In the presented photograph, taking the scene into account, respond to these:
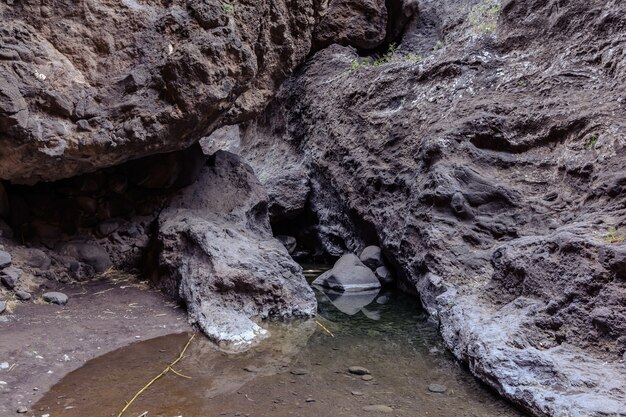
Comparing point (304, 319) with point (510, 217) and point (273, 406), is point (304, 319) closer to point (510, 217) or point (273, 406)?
point (273, 406)

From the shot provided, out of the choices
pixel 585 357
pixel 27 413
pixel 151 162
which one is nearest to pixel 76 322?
pixel 27 413

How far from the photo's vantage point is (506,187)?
5.98m

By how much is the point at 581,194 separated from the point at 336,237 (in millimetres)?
4783

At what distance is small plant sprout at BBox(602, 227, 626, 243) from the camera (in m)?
3.86

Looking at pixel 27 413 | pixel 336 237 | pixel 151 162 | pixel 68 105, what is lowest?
pixel 27 413

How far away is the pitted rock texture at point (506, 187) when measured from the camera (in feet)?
11.9

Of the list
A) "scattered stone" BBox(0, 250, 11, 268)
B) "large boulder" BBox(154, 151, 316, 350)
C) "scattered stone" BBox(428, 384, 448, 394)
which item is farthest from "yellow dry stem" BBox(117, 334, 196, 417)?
"scattered stone" BBox(0, 250, 11, 268)

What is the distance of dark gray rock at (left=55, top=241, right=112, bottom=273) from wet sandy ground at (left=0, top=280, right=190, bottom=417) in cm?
32

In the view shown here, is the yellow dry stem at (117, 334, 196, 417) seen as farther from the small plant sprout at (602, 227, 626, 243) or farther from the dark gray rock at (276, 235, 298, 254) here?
the dark gray rock at (276, 235, 298, 254)

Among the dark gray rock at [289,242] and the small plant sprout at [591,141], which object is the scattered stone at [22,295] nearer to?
the dark gray rock at [289,242]

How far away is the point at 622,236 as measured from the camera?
12.8ft

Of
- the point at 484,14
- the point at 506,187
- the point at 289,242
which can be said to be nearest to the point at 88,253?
the point at 289,242

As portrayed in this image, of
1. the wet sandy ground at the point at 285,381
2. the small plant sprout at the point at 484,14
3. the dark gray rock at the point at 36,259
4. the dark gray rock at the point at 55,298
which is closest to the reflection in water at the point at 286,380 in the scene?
the wet sandy ground at the point at 285,381

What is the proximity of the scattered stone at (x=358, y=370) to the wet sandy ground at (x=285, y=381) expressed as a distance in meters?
0.05
